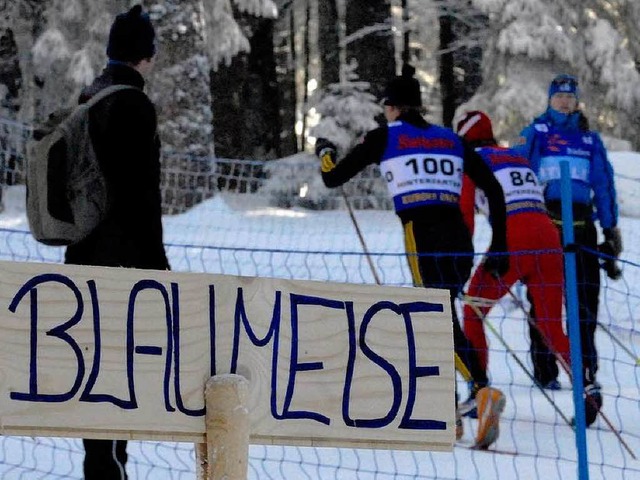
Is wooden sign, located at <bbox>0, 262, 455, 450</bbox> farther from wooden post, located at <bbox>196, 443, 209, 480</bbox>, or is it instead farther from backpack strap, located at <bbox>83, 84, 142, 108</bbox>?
backpack strap, located at <bbox>83, 84, 142, 108</bbox>

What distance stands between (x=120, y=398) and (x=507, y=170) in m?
4.33

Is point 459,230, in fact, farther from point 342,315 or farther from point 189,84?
point 189,84

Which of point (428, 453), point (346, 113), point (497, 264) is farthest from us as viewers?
point (346, 113)

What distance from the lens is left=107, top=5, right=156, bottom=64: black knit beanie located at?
4395 millimetres

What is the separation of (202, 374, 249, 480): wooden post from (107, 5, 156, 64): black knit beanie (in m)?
2.04

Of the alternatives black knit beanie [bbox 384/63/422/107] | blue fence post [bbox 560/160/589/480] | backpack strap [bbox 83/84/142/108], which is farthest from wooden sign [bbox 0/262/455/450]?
Answer: black knit beanie [bbox 384/63/422/107]

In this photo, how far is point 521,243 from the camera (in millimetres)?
6633

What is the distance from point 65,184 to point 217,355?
173 centimetres

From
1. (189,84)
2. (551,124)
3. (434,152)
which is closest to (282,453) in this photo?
(434,152)

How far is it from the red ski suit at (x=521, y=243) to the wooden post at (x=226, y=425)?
13.1 feet

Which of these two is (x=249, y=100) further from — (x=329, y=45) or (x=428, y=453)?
(x=428, y=453)

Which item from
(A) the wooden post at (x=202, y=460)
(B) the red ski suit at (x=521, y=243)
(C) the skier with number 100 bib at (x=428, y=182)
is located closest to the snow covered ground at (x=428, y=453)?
(B) the red ski suit at (x=521, y=243)

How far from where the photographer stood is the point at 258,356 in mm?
2652

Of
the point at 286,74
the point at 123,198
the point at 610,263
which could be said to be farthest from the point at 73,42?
the point at 123,198
